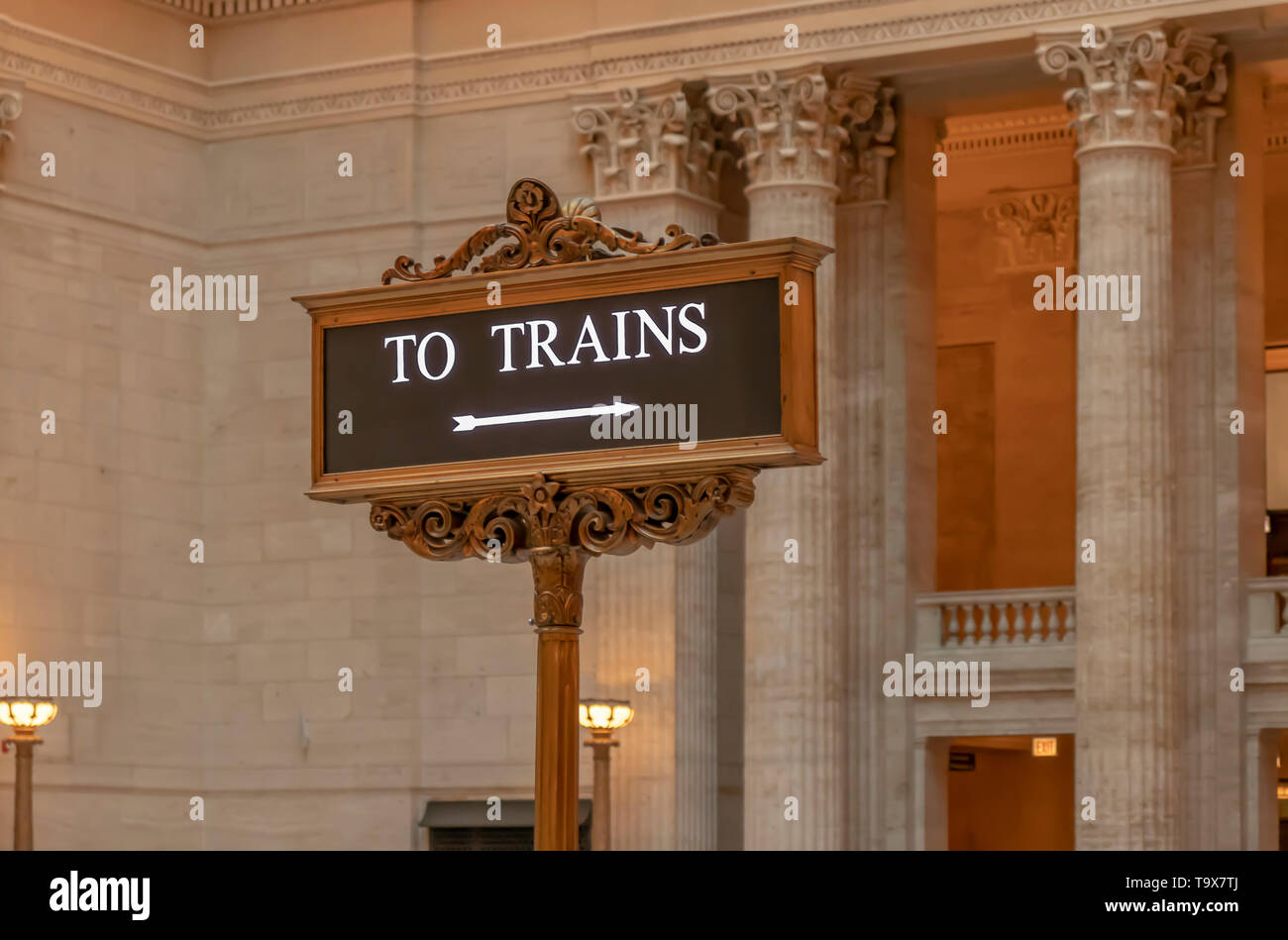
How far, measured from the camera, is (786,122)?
23078mm

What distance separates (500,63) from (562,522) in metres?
20.7

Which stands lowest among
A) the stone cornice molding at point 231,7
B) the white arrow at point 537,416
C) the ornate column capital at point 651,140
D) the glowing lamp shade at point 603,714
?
the glowing lamp shade at point 603,714

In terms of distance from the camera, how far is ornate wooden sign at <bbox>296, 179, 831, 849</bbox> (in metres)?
4.63

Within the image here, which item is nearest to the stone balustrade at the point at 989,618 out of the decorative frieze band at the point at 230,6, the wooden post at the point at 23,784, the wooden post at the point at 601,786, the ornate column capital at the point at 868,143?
the wooden post at the point at 601,786

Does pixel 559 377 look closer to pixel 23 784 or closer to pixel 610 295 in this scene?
pixel 610 295

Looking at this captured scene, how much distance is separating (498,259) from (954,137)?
77.9ft

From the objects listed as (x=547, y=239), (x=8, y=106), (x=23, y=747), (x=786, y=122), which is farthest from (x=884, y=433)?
(x=547, y=239)

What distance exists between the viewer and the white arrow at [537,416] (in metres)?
4.73

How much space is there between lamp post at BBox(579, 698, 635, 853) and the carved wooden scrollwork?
1619 centimetres

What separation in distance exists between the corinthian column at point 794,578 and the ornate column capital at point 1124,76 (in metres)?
2.65

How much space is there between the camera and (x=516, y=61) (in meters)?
25.0

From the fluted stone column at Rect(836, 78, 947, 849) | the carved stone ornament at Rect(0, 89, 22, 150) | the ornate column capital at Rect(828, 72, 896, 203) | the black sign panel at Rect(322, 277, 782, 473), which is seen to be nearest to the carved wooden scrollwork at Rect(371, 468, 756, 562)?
the black sign panel at Rect(322, 277, 782, 473)

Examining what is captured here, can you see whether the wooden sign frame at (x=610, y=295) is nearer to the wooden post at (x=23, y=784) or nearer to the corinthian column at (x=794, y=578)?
the wooden post at (x=23, y=784)
